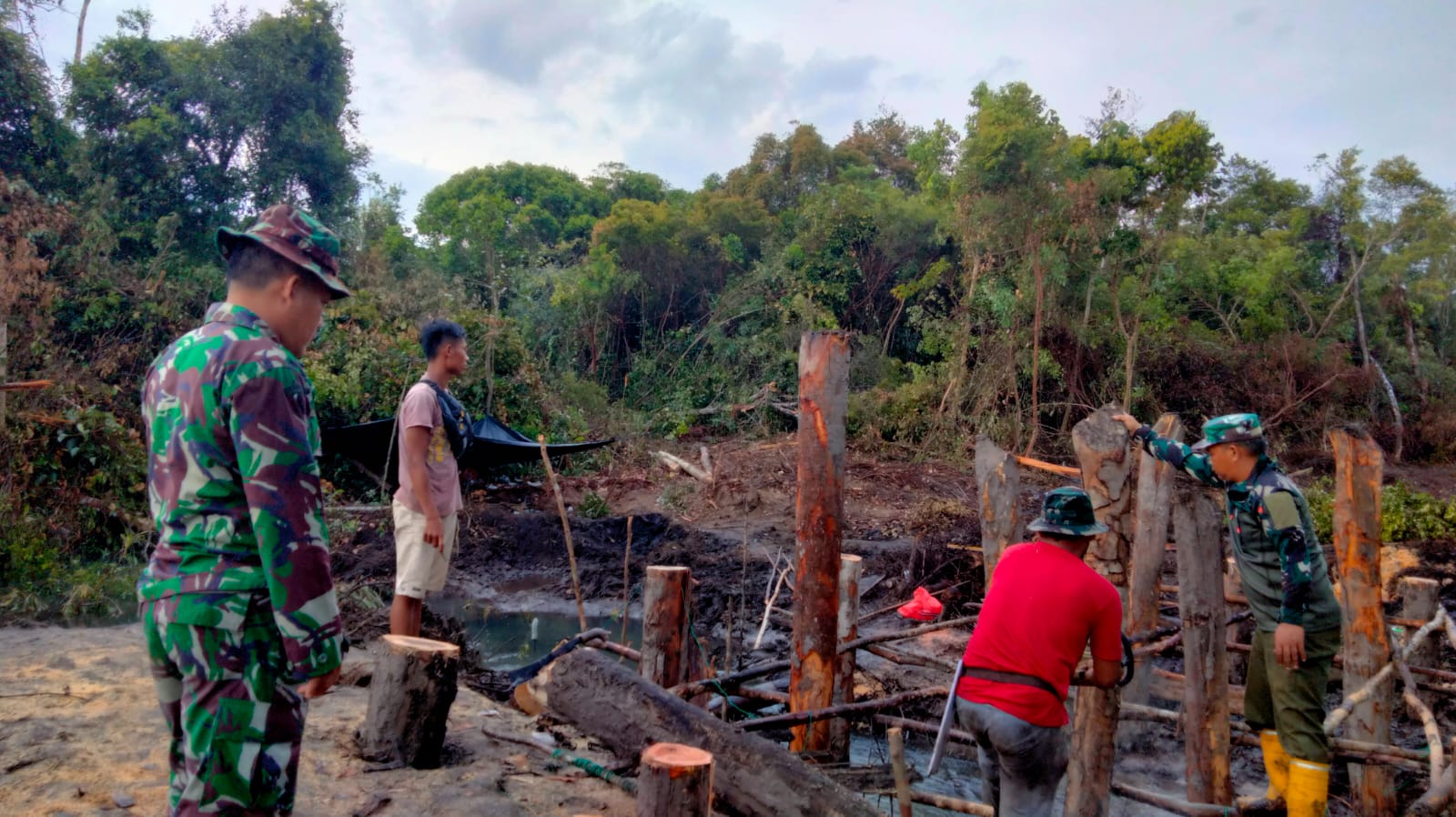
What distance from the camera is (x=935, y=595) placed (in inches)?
337

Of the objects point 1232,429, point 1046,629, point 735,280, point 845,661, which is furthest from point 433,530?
point 735,280

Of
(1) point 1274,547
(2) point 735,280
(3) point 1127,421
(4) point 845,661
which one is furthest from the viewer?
(2) point 735,280

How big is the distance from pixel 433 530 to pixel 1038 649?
2.81 meters

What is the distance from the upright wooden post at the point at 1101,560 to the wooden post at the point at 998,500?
0.36 m

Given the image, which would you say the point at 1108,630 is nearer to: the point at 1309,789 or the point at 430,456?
the point at 1309,789

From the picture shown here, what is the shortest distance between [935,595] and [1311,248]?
18525mm

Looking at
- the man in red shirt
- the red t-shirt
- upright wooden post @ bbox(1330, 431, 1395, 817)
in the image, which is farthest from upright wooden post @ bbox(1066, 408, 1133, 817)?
upright wooden post @ bbox(1330, 431, 1395, 817)

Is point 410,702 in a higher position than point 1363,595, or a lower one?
lower

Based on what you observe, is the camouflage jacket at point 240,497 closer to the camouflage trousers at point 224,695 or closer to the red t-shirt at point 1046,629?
the camouflage trousers at point 224,695

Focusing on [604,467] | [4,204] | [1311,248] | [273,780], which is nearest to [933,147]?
[604,467]

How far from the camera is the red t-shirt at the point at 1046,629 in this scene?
3297 mm

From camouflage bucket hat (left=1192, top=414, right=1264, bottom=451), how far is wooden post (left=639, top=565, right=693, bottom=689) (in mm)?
2576

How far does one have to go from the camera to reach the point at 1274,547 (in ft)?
13.4

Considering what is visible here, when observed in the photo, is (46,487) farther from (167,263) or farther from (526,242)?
(526,242)
